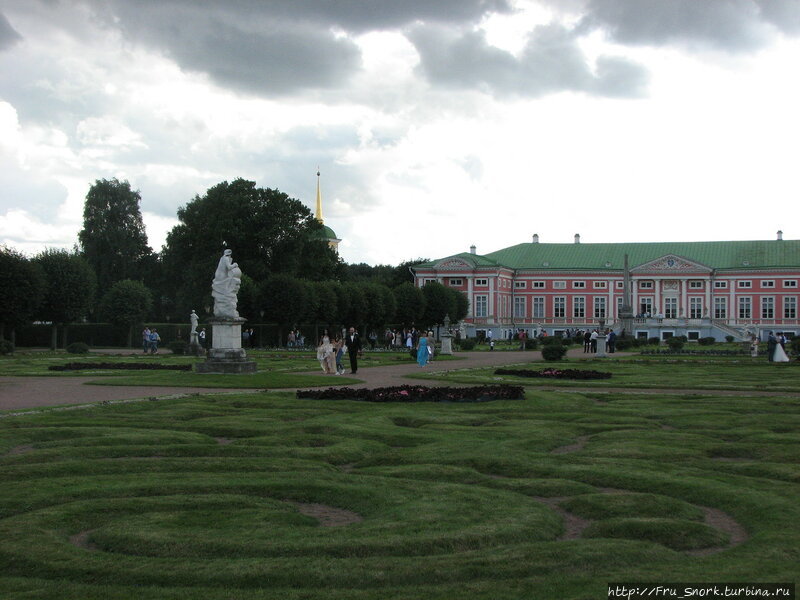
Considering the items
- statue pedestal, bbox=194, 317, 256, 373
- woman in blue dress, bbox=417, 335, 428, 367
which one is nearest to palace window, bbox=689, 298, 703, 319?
woman in blue dress, bbox=417, 335, 428, 367

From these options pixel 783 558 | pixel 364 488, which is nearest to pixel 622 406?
pixel 364 488

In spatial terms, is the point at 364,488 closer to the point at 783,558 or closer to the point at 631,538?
the point at 631,538

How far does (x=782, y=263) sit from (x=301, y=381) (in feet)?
270

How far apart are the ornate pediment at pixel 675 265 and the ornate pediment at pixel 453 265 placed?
19.9 meters

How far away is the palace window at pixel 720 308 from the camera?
320 feet

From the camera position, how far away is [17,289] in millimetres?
51438

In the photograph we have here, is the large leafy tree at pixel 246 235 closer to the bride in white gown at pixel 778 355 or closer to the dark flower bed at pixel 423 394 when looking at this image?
the bride in white gown at pixel 778 355

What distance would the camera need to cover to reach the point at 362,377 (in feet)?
96.7

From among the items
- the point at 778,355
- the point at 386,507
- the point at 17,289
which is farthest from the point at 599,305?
the point at 386,507

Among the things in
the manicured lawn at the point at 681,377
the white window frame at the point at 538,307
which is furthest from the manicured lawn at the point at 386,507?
the white window frame at the point at 538,307

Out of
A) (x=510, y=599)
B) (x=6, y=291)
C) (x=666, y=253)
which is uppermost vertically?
(x=666, y=253)

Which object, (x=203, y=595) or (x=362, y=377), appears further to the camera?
(x=362, y=377)

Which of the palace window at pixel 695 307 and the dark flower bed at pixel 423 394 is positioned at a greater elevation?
the palace window at pixel 695 307

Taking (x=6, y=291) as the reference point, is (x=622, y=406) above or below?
below
